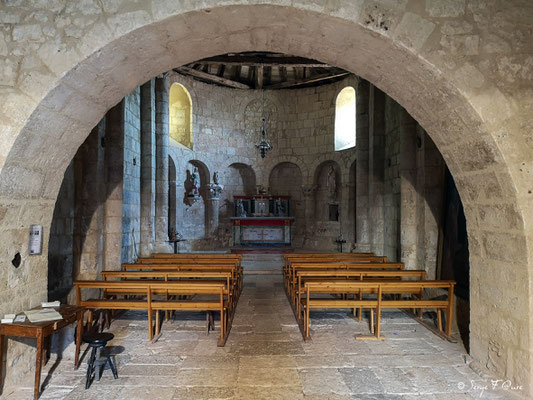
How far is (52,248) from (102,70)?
3755 mm

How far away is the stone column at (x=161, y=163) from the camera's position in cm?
1020

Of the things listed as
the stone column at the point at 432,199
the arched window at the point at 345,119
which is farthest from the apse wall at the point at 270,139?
the stone column at the point at 432,199

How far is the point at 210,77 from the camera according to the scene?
13133mm

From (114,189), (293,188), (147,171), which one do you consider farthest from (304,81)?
(114,189)

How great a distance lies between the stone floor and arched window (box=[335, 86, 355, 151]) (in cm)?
910

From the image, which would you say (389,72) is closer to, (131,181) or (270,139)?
(131,181)

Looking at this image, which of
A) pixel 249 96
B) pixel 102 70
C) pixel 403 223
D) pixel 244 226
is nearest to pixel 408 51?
pixel 102 70

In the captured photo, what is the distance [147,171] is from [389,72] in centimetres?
718

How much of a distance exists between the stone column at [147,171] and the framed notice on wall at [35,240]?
5650 mm

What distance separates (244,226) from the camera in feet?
39.8

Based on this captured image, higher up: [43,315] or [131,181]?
[131,181]

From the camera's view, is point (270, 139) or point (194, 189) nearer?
point (194, 189)

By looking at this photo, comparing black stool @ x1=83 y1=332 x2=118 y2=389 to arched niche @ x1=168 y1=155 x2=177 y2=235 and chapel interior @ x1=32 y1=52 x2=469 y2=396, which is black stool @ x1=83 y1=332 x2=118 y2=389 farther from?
arched niche @ x1=168 y1=155 x2=177 y2=235

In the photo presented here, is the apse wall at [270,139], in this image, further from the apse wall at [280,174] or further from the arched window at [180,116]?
the arched window at [180,116]
